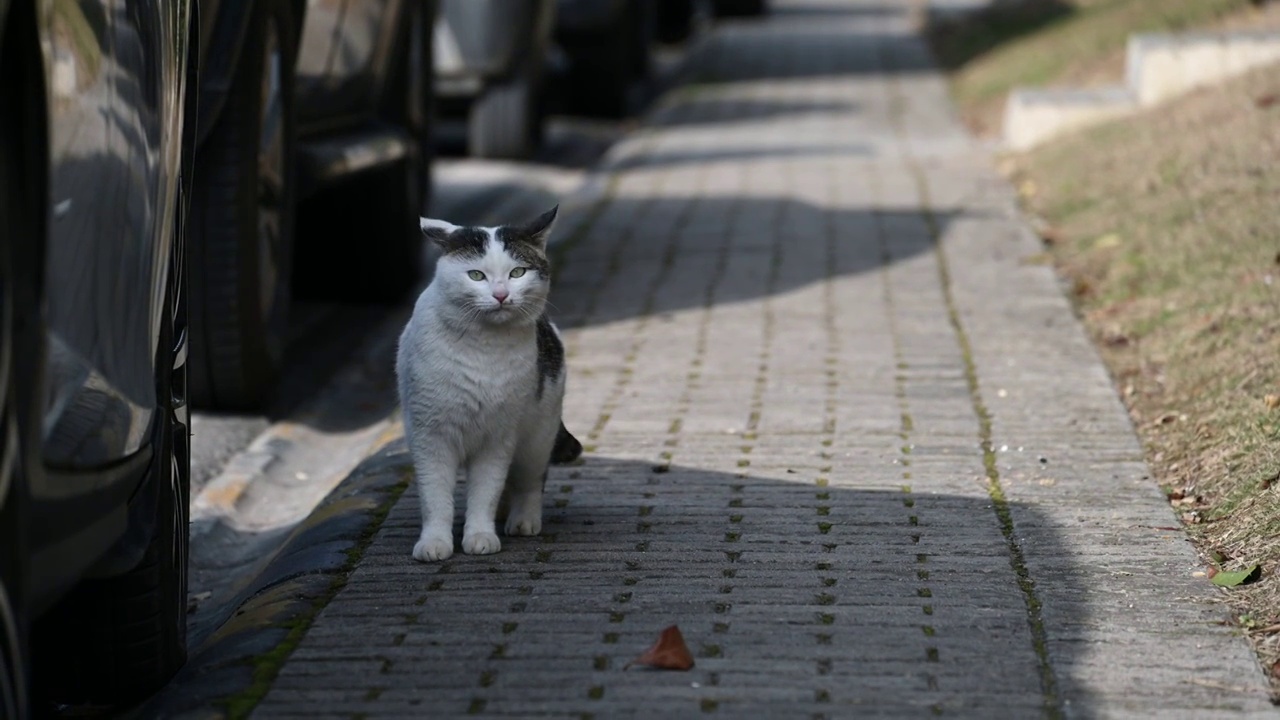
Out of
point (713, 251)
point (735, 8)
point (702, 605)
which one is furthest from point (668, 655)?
point (735, 8)

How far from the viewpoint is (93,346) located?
307cm

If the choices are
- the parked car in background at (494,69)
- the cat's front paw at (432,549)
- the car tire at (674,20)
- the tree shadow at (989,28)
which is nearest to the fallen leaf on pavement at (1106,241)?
the cat's front paw at (432,549)

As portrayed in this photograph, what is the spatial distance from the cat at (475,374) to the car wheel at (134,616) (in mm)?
786

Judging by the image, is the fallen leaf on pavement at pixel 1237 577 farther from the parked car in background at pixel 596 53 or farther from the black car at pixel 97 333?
the parked car in background at pixel 596 53

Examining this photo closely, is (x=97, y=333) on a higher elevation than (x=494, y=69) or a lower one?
higher

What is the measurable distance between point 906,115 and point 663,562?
11.1 m

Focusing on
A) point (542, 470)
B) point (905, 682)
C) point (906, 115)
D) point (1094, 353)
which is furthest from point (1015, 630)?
point (906, 115)

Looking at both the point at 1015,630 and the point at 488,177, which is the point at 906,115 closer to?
the point at 488,177

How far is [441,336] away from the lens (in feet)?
14.1

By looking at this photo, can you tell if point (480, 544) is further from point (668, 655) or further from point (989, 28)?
point (989, 28)

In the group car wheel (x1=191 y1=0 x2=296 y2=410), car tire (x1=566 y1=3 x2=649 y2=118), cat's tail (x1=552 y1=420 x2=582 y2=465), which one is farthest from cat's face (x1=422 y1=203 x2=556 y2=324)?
car tire (x1=566 y1=3 x2=649 y2=118)

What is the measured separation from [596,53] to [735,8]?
35.4 feet

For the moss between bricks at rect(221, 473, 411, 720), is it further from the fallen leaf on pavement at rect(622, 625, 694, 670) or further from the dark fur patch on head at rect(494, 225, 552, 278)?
the dark fur patch on head at rect(494, 225, 552, 278)

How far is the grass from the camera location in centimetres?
1391
